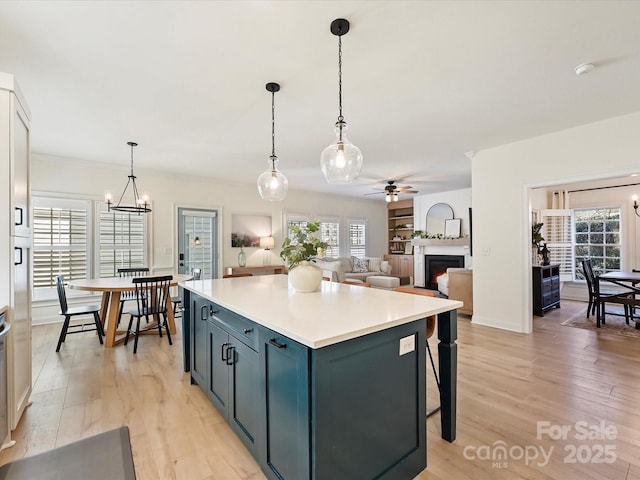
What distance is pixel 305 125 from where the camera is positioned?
357 cm

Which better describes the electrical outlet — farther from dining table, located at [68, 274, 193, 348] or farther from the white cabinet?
dining table, located at [68, 274, 193, 348]

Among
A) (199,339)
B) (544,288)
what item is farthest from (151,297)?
(544,288)

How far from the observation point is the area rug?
410 centimetres

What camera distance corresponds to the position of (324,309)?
1.70 m

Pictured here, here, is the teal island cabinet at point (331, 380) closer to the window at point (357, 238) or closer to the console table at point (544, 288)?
the console table at point (544, 288)

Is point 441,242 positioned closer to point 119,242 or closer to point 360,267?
point 360,267

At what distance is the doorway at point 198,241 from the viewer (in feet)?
19.7

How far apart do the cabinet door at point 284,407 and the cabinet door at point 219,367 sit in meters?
0.50

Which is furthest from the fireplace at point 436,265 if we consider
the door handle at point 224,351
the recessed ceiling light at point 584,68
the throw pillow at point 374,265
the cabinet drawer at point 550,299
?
the door handle at point 224,351

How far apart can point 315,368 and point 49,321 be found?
550cm

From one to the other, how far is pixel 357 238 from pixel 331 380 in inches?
308

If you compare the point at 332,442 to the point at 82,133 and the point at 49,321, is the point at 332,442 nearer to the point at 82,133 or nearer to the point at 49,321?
the point at 82,133

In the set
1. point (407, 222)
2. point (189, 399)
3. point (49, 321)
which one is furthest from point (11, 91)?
point (407, 222)

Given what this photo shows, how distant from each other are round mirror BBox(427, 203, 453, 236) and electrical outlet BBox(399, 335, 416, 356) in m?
7.10
